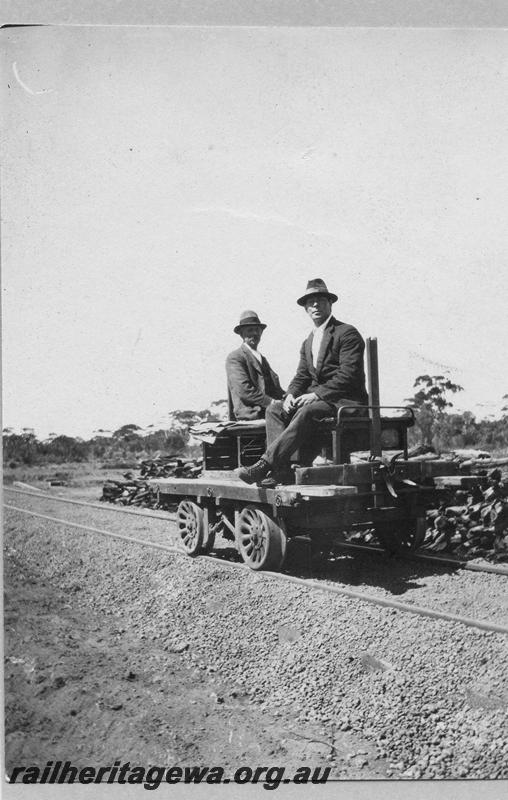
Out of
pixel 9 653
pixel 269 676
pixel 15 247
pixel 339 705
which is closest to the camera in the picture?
A: pixel 339 705

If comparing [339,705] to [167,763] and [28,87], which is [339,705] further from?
[28,87]

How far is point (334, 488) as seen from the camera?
16.8ft

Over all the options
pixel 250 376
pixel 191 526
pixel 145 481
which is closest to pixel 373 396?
pixel 250 376

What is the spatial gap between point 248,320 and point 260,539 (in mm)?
2018

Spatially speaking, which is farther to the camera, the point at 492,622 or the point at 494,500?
the point at 494,500

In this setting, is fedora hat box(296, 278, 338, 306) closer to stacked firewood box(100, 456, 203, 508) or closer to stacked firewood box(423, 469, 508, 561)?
stacked firewood box(423, 469, 508, 561)

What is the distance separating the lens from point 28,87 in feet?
16.7

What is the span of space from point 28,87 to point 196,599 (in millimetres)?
4411

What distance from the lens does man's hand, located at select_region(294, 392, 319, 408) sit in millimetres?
5559

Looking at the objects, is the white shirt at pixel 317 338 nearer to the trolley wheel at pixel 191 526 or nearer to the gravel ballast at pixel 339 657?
the gravel ballast at pixel 339 657

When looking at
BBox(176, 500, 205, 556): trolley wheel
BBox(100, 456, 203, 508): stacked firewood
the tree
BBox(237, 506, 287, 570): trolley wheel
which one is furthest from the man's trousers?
BBox(100, 456, 203, 508): stacked firewood

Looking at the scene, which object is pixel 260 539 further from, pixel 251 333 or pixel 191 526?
pixel 251 333

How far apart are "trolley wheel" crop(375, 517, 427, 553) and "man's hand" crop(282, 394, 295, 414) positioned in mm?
1618

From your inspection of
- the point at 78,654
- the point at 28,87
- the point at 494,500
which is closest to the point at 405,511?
the point at 494,500
